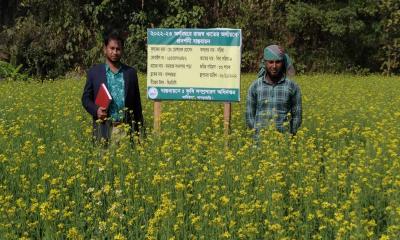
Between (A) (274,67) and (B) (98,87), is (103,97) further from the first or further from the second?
(A) (274,67)

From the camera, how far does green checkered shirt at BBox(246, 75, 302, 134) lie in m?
6.11

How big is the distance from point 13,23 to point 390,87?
50.2ft

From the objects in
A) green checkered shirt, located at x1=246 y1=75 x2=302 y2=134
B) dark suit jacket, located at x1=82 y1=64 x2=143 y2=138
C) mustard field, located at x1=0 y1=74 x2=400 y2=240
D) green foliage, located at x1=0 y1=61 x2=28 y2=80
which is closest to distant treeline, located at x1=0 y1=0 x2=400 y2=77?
green foliage, located at x1=0 y1=61 x2=28 y2=80

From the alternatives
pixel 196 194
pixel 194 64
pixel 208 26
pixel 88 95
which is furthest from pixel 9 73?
pixel 196 194

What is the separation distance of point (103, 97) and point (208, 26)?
19715 millimetres

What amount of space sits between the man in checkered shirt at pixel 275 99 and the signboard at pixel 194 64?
1.20 metres

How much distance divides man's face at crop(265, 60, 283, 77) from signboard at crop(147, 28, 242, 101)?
53.9 inches

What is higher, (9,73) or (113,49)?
(113,49)

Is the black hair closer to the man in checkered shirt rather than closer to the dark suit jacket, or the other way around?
the dark suit jacket

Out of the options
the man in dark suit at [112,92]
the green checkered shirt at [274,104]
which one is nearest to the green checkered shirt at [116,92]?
the man in dark suit at [112,92]

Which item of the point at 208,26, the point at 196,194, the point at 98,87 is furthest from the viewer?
the point at 208,26

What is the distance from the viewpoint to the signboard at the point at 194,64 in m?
7.44

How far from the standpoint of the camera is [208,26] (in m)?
25.4

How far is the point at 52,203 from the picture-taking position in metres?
4.58
